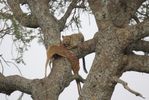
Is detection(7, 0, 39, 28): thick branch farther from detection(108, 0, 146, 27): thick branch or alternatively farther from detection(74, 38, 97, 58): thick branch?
detection(108, 0, 146, 27): thick branch

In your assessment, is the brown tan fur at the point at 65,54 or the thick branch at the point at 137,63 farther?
the brown tan fur at the point at 65,54

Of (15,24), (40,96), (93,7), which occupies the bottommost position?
(40,96)

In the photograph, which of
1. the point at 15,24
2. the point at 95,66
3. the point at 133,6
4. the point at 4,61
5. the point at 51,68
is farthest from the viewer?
the point at 4,61

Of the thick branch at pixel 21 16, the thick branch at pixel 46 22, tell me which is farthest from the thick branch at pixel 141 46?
the thick branch at pixel 21 16

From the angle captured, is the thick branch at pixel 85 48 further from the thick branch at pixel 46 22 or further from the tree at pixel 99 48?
the thick branch at pixel 46 22

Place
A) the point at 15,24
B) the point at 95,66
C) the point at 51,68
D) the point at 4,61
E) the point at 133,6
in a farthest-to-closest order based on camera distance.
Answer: the point at 4,61 < the point at 15,24 < the point at 51,68 < the point at 133,6 < the point at 95,66

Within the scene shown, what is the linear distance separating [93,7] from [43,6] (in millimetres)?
852

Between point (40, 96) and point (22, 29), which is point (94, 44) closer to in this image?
point (40, 96)

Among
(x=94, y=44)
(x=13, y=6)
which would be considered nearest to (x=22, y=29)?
(x=13, y=6)

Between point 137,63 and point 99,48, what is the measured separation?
0.37 m

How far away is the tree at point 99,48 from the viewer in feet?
10.9

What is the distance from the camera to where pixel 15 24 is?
4.14m

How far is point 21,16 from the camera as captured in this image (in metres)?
4.33

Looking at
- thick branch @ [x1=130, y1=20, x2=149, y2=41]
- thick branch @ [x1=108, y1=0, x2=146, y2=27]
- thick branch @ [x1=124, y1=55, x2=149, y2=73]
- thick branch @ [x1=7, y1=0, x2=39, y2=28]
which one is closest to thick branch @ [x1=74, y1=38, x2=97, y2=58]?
thick branch @ [x1=108, y1=0, x2=146, y2=27]
